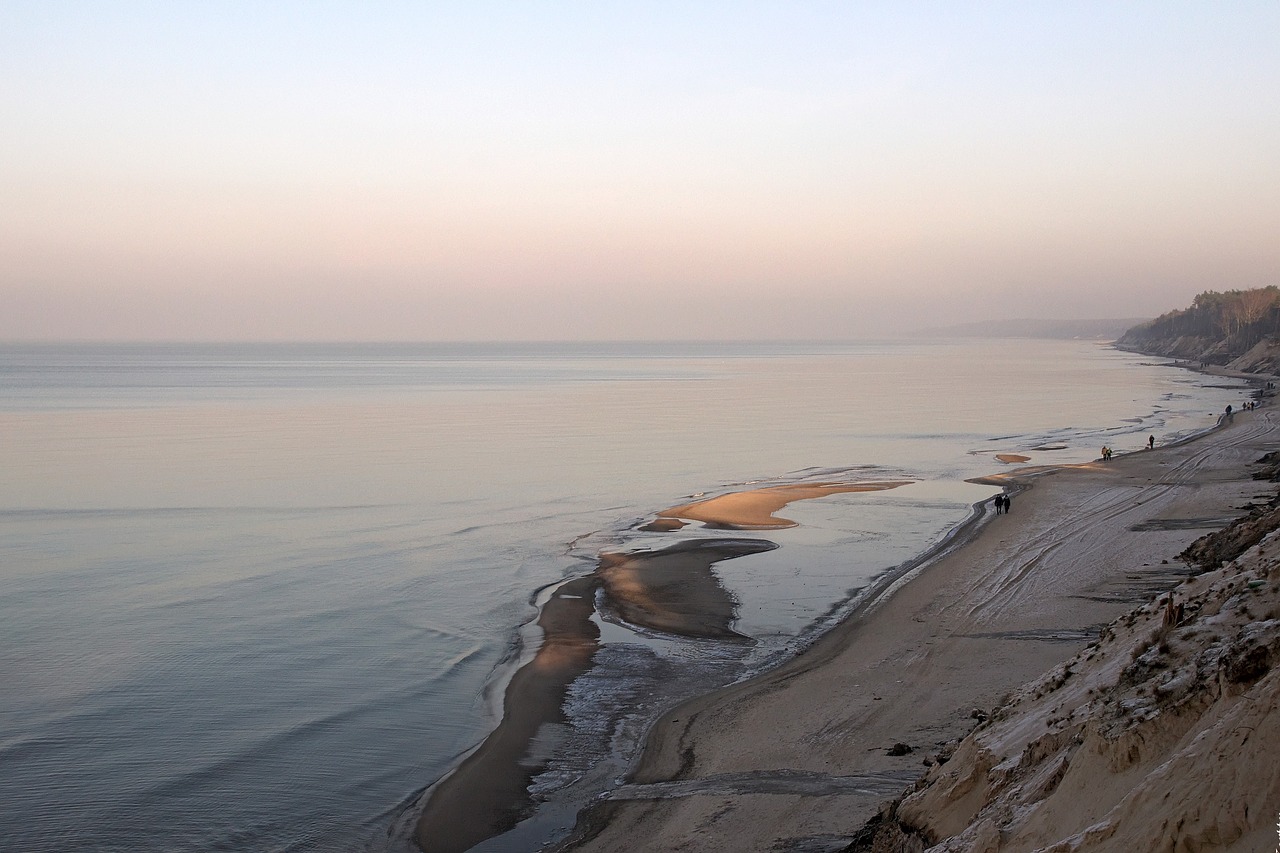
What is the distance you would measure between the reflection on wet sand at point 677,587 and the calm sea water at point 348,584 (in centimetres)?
69

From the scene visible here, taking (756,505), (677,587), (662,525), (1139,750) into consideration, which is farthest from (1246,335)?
(1139,750)

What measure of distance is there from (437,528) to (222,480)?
1521cm

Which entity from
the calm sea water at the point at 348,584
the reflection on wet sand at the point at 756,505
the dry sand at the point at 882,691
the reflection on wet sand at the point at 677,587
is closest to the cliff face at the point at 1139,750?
the dry sand at the point at 882,691

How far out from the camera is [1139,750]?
26.2ft

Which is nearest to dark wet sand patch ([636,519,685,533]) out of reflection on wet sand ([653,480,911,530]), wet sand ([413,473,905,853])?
wet sand ([413,473,905,853])

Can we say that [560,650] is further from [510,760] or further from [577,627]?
[510,760]

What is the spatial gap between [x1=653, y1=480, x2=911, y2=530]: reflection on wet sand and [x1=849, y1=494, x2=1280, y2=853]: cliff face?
23575mm

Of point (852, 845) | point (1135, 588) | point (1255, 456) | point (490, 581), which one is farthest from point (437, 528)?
point (1255, 456)

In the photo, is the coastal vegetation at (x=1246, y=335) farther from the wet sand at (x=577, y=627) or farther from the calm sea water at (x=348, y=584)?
the wet sand at (x=577, y=627)

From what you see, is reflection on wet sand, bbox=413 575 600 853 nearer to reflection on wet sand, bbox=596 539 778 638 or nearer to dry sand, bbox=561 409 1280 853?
dry sand, bbox=561 409 1280 853

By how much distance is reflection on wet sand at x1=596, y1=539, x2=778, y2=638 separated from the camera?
76.1 ft

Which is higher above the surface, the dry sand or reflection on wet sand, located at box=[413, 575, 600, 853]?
the dry sand

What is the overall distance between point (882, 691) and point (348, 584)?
51.8 ft

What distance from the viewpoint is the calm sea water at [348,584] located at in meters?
15.4
